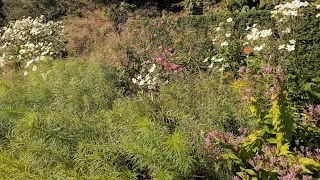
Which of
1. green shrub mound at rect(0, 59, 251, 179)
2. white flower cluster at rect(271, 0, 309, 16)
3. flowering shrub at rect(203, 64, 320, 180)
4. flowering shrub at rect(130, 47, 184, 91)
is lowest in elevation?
flowering shrub at rect(130, 47, 184, 91)

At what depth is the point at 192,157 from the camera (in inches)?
118

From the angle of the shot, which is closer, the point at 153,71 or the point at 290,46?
the point at 290,46

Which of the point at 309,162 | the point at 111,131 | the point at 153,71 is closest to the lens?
the point at 309,162

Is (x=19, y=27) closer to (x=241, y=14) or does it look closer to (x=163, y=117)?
(x=241, y=14)

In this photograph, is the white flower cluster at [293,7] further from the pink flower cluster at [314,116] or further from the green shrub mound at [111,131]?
the pink flower cluster at [314,116]

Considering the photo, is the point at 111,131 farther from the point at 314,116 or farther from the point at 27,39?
the point at 27,39

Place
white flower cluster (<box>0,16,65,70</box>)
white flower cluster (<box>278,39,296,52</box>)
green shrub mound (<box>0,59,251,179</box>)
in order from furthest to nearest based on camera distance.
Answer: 1. white flower cluster (<box>0,16,65,70</box>)
2. white flower cluster (<box>278,39,296,52</box>)
3. green shrub mound (<box>0,59,251,179</box>)

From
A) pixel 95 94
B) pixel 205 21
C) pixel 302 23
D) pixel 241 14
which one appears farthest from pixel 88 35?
pixel 302 23

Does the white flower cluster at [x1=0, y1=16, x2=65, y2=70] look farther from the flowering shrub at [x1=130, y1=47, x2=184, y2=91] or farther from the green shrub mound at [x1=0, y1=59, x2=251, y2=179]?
the green shrub mound at [x1=0, y1=59, x2=251, y2=179]

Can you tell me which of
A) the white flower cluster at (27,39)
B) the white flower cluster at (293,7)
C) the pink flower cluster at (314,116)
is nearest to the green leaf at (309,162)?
the pink flower cluster at (314,116)

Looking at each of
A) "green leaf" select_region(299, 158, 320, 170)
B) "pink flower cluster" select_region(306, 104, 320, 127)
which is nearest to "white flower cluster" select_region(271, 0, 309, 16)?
"pink flower cluster" select_region(306, 104, 320, 127)

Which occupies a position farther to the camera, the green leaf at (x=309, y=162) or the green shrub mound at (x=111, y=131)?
the green shrub mound at (x=111, y=131)

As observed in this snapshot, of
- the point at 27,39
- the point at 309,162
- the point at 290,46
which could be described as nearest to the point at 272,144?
the point at 309,162

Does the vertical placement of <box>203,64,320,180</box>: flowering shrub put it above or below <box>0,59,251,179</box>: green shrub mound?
above
